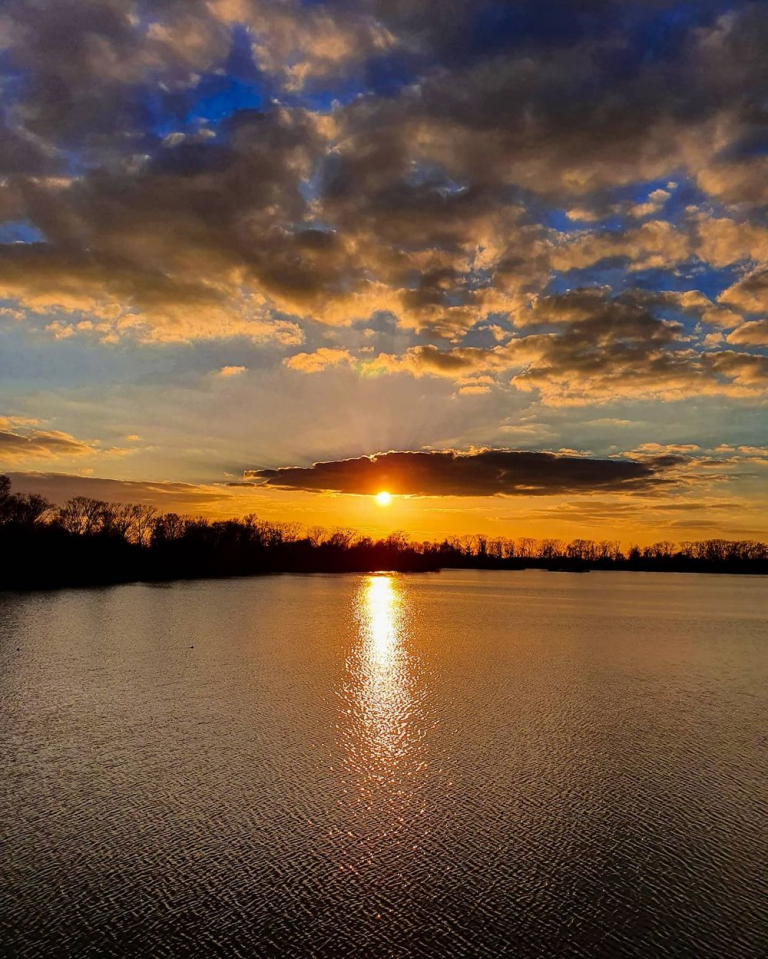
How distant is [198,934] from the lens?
20.9 feet

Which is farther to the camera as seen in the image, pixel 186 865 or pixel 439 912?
pixel 186 865

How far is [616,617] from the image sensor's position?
42.5 m

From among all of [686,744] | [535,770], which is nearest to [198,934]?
[535,770]

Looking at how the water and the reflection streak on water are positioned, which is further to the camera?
the reflection streak on water

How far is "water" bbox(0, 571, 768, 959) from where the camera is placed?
657 cm

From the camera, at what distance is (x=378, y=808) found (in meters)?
9.66

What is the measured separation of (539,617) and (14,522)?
62484 millimetres

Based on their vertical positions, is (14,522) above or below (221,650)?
above

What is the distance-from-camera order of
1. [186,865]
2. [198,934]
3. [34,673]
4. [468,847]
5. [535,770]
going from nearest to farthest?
1. [198,934]
2. [186,865]
3. [468,847]
4. [535,770]
5. [34,673]

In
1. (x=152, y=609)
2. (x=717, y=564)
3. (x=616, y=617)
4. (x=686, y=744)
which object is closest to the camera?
(x=686, y=744)

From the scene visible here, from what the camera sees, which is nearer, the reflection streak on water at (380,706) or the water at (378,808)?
the water at (378,808)

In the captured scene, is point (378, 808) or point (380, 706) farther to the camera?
point (380, 706)

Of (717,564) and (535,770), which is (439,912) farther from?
(717,564)

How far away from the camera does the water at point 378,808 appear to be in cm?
657
